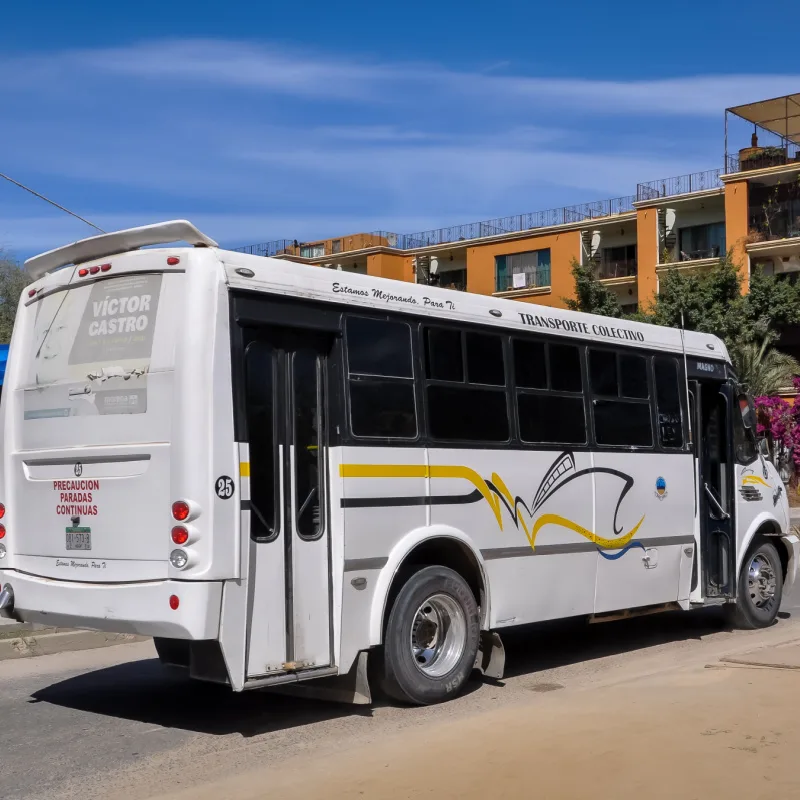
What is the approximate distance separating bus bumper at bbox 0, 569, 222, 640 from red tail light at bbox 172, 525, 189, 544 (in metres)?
0.25

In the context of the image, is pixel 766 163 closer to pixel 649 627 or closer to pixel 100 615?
pixel 649 627

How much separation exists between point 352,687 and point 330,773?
66.0 inches

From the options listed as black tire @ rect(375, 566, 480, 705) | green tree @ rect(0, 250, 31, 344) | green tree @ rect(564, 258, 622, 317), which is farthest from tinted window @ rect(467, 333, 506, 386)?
green tree @ rect(564, 258, 622, 317)

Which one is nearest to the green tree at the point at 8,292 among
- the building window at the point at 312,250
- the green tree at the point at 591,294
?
the green tree at the point at 591,294

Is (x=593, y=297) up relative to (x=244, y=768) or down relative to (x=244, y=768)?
up

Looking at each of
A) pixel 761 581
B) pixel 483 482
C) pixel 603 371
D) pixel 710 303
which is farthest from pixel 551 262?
pixel 483 482

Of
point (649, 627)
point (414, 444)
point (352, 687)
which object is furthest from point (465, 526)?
point (649, 627)

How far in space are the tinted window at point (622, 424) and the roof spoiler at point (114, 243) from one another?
14.0ft

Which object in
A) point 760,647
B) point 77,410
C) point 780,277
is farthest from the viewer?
point 780,277

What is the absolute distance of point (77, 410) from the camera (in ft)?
25.3

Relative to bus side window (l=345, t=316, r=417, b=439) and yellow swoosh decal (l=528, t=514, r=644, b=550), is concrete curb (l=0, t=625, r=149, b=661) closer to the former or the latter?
bus side window (l=345, t=316, r=417, b=439)

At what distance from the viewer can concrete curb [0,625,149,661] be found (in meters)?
10.3

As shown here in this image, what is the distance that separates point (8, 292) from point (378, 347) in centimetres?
2986

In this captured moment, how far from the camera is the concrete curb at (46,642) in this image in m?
10.3
